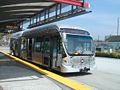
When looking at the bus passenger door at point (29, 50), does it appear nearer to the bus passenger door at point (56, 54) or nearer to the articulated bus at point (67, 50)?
the articulated bus at point (67, 50)

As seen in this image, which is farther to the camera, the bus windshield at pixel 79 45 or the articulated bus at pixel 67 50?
the bus windshield at pixel 79 45

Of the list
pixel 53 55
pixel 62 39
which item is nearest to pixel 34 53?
pixel 53 55

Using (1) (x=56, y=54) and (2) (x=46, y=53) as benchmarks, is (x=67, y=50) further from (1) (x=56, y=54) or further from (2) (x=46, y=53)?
(2) (x=46, y=53)

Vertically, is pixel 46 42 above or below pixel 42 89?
above

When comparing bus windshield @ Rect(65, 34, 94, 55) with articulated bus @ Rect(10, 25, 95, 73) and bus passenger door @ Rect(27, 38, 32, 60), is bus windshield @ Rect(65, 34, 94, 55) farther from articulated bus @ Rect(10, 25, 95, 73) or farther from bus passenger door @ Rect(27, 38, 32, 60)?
bus passenger door @ Rect(27, 38, 32, 60)

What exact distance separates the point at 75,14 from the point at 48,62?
3392 millimetres

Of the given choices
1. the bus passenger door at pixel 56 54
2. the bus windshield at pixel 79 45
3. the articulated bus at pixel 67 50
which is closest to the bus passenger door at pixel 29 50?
the articulated bus at pixel 67 50

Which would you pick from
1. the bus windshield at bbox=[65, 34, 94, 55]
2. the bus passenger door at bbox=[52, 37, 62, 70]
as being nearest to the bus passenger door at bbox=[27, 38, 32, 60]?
the bus passenger door at bbox=[52, 37, 62, 70]

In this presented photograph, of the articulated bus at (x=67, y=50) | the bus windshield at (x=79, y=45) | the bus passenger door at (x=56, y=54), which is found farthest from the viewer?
the bus passenger door at (x=56, y=54)

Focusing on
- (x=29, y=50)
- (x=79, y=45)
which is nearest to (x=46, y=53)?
(x=79, y=45)

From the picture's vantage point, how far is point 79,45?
15.7 m

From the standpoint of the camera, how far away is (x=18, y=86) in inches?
408

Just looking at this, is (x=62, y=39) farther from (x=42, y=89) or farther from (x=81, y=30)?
(x=42, y=89)

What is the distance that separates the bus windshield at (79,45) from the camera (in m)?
15.2
